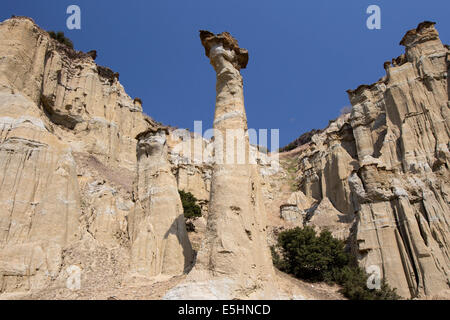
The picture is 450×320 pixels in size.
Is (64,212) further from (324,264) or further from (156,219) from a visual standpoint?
(324,264)

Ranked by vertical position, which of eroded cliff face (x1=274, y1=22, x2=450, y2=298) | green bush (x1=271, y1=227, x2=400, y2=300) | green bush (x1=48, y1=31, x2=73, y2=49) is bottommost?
green bush (x1=271, y1=227, x2=400, y2=300)

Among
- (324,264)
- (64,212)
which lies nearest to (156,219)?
(64,212)

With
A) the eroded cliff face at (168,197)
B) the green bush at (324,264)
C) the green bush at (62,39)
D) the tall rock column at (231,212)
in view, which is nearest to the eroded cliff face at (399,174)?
the eroded cliff face at (168,197)

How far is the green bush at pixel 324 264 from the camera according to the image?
17094mm

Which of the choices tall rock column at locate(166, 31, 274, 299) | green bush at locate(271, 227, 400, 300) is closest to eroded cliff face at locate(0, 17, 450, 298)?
tall rock column at locate(166, 31, 274, 299)

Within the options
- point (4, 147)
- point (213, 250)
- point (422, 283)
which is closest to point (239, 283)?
point (213, 250)

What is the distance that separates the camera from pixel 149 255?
1641cm

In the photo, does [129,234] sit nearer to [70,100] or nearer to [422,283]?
[422,283]

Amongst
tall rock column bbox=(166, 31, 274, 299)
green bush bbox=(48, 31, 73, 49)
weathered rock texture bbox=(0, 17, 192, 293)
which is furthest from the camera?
green bush bbox=(48, 31, 73, 49)

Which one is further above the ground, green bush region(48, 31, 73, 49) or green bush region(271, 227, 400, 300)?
green bush region(48, 31, 73, 49)

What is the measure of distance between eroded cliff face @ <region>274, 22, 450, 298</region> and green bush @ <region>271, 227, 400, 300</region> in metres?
1.51

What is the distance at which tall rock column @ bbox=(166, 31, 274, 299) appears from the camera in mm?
11539

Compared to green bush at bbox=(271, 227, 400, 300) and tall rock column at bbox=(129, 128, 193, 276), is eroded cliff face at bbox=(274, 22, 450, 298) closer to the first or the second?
green bush at bbox=(271, 227, 400, 300)

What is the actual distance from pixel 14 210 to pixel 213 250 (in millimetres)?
10851
